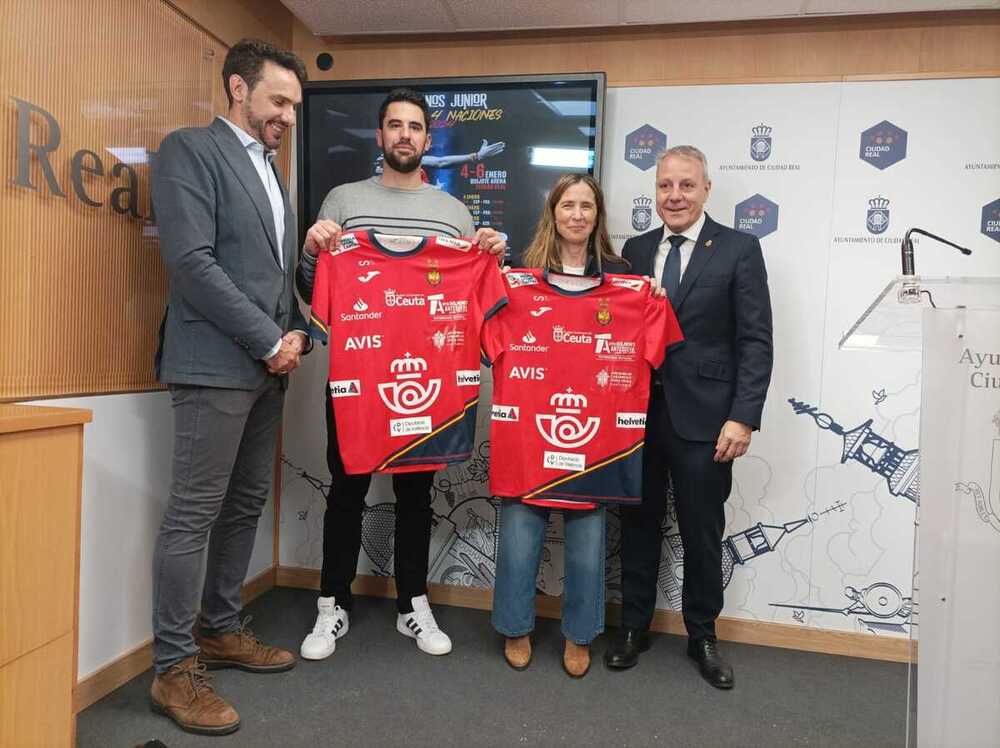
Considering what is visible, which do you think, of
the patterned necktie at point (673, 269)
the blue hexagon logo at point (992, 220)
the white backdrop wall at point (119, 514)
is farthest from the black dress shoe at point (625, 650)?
the blue hexagon logo at point (992, 220)

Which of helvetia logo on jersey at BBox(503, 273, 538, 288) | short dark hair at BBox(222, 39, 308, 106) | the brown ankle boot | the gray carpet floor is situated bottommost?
the gray carpet floor

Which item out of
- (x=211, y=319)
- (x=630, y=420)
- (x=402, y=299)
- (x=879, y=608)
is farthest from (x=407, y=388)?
(x=879, y=608)

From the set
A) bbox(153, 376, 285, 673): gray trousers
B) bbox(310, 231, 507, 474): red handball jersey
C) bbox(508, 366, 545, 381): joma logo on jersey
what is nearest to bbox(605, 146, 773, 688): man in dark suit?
bbox(508, 366, 545, 381): joma logo on jersey

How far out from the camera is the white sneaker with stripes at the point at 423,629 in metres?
2.42

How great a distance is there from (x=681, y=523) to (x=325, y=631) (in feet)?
4.23

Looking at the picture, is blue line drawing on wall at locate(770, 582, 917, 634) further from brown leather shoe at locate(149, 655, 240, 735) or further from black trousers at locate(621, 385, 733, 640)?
brown leather shoe at locate(149, 655, 240, 735)

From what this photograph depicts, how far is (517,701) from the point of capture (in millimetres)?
2119

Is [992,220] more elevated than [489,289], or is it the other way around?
[992,220]

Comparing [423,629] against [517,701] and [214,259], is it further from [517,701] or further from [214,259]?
[214,259]

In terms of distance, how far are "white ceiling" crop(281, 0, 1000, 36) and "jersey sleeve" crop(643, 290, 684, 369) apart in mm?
1189

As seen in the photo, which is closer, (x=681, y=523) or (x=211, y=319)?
(x=211, y=319)

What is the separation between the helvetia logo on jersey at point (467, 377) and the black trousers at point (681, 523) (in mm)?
613

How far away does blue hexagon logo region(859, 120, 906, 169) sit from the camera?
8.43 ft

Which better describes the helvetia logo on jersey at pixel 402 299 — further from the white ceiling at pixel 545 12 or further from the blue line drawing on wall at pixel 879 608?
the blue line drawing on wall at pixel 879 608
